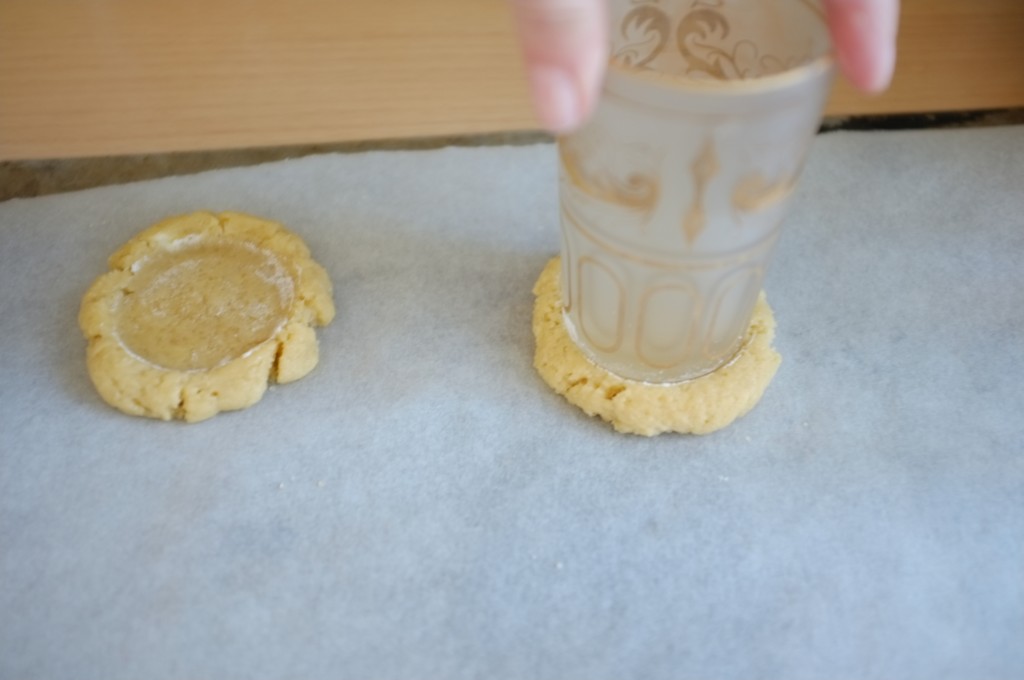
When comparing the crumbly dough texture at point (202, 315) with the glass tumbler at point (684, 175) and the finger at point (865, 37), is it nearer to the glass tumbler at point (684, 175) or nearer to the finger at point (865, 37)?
the glass tumbler at point (684, 175)

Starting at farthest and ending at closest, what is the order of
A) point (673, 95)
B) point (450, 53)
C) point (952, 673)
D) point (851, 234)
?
point (450, 53), point (851, 234), point (952, 673), point (673, 95)

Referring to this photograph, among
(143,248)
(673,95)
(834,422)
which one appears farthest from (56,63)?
(834,422)

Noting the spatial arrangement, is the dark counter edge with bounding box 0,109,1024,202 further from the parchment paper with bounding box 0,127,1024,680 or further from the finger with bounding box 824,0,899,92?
the finger with bounding box 824,0,899,92

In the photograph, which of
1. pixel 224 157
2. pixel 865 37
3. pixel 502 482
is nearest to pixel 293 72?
pixel 224 157

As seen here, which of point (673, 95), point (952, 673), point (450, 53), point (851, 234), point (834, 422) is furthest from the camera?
point (450, 53)

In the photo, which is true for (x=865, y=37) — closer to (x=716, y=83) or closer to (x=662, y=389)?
(x=716, y=83)

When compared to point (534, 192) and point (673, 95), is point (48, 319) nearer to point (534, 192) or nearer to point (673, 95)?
point (534, 192)
